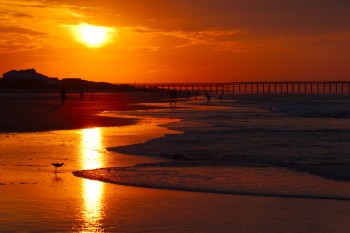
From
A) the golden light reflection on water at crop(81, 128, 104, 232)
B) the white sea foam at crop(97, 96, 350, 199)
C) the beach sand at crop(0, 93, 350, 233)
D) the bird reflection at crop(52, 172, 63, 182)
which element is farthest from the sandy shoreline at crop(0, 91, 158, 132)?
the beach sand at crop(0, 93, 350, 233)

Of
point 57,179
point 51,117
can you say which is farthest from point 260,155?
point 51,117

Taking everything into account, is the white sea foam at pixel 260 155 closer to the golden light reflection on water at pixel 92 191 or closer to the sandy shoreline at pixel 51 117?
the golden light reflection on water at pixel 92 191

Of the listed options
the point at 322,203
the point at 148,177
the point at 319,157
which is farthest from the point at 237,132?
the point at 322,203

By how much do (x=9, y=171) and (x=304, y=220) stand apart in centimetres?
690

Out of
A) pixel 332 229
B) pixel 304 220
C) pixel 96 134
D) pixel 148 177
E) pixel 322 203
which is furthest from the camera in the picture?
pixel 96 134

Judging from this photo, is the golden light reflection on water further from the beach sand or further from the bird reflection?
the bird reflection

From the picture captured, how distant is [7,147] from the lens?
56.8 feet

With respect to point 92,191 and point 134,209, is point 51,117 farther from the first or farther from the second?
point 134,209

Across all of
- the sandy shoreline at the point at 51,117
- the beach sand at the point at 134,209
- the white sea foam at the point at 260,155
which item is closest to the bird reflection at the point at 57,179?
the beach sand at the point at 134,209

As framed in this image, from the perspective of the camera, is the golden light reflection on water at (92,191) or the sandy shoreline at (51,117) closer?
the golden light reflection on water at (92,191)

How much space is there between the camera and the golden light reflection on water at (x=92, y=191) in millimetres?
8172

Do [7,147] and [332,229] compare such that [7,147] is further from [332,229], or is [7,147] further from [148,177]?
[332,229]

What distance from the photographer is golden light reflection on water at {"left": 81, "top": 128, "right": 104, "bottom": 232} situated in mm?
8172

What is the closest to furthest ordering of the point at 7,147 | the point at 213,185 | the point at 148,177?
the point at 213,185 → the point at 148,177 → the point at 7,147
